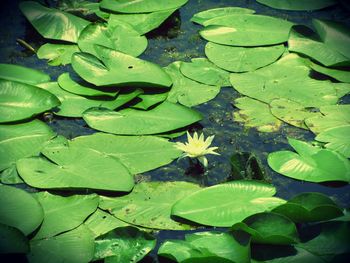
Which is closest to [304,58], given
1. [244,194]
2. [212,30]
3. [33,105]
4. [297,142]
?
[212,30]

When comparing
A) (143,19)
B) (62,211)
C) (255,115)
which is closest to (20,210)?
(62,211)

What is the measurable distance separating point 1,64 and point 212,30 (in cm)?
100

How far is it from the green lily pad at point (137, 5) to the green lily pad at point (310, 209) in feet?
5.07

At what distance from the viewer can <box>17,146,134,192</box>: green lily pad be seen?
5.55 feet

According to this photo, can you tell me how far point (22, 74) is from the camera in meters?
2.31

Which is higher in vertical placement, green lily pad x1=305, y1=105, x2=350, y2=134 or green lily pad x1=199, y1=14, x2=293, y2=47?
green lily pad x1=199, y1=14, x2=293, y2=47

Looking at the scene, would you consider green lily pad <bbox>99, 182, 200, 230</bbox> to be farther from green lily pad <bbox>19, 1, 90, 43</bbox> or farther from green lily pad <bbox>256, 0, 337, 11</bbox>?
green lily pad <bbox>256, 0, 337, 11</bbox>

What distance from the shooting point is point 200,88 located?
2.26 meters

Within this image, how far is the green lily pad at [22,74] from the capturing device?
2.28 m

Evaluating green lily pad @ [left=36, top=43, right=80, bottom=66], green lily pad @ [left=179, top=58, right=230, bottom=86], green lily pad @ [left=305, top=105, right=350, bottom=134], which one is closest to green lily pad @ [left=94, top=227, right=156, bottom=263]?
green lily pad @ [left=305, top=105, right=350, bottom=134]

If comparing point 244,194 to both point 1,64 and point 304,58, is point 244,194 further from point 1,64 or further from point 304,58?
point 1,64

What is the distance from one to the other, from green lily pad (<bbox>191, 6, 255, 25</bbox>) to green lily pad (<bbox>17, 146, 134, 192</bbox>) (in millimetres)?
1229

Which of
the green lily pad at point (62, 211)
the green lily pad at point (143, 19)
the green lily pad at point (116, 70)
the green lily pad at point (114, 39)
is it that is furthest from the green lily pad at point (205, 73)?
the green lily pad at point (62, 211)

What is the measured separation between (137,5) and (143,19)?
0.38 ft
